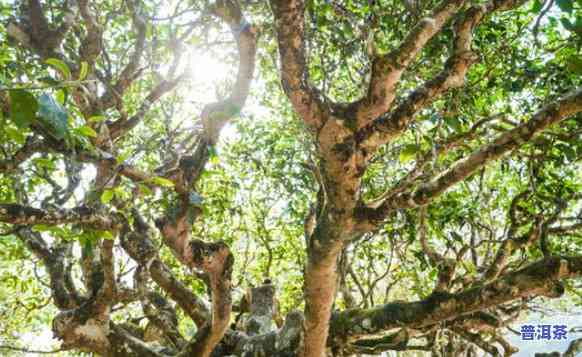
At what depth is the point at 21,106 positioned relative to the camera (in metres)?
1.28

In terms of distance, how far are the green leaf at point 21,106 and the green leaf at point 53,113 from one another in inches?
8.2

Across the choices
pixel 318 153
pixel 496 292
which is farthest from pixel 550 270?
pixel 318 153

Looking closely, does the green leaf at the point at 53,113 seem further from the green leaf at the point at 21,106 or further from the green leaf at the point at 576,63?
the green leaf at the point at 576,63

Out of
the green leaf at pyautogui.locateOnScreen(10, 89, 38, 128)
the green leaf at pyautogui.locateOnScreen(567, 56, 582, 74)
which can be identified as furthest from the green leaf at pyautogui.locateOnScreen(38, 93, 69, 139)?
the green leaf at pyautogui.locateOnScreen(567, 56, 582, 74)

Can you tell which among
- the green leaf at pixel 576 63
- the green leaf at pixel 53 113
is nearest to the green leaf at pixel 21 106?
the green leaf at pixel 53 113

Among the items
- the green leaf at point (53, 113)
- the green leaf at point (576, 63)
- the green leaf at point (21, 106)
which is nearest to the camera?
the green leaf at point (21, 106)

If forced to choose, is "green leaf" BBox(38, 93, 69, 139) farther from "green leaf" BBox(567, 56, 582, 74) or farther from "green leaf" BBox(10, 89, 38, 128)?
"green leaf" BBox(567, 56, 582, 74)

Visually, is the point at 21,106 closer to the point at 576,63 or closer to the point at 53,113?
the point at 53,113

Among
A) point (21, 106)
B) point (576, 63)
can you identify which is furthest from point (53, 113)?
point (576, 63)

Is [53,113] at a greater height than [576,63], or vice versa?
[576,63]

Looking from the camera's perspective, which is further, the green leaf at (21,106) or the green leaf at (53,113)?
the green leaf at (53,113)

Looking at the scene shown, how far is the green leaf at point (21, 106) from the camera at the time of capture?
1.27 m

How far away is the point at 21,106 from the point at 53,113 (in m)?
0.25

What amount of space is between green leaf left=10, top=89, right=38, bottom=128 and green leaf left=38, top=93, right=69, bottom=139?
0.68 feet
